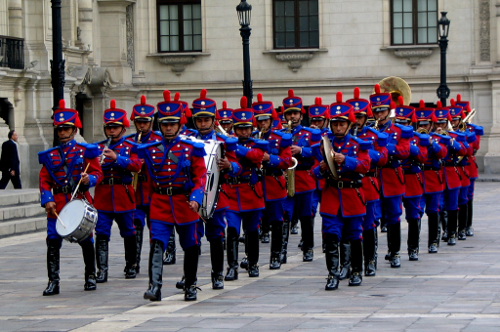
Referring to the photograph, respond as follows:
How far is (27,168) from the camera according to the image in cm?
2658

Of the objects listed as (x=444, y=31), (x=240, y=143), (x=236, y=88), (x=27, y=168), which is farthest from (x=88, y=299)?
(x=236, y=88)

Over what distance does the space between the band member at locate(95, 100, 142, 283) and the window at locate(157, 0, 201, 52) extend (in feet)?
80.7

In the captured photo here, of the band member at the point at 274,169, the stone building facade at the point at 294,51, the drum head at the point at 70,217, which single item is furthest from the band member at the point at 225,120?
the stone building facade at the point at 294,51

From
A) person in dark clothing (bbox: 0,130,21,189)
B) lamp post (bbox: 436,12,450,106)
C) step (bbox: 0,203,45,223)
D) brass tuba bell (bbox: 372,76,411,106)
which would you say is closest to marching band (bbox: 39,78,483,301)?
brass tuba bell (bbox: 372,76,411,106)

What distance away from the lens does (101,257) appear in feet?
40.1

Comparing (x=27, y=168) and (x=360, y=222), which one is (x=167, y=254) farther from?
(x=27, y=168)

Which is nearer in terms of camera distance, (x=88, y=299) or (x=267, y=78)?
(x=88, y=299)

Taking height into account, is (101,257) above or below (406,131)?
below

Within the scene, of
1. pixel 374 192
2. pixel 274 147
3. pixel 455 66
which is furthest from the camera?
pixel 455 66

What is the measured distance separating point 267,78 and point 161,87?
358 cm

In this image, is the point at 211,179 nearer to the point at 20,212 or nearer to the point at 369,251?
the point at 369,251

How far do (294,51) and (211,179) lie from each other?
2557 centimetres

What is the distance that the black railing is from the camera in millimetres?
26172

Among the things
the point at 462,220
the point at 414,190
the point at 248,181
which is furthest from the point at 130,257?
the point at 462,220
